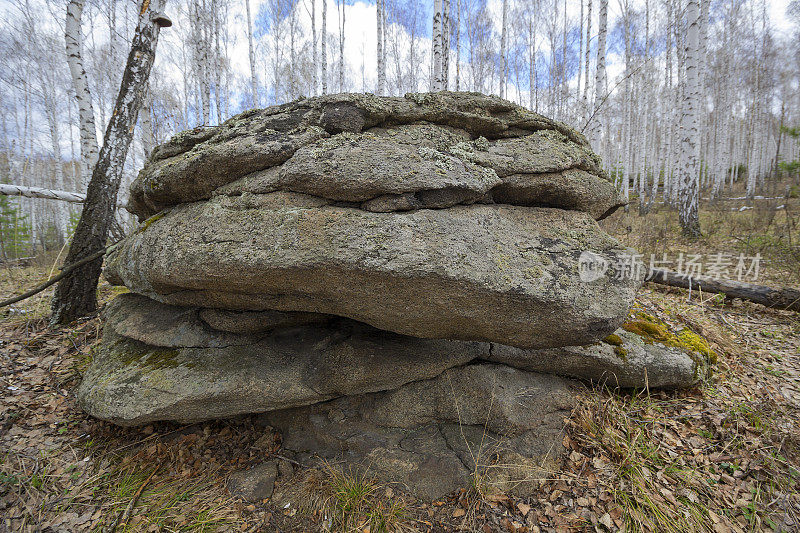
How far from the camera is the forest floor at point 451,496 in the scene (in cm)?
284

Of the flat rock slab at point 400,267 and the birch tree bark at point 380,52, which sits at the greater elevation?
the birch tree bark at point 380,52

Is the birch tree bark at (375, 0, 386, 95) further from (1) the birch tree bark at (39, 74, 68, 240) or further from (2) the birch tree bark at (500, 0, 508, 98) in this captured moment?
(1) the birch tree bark at (39, 74, 68, 240)

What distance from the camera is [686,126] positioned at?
10.2 metres

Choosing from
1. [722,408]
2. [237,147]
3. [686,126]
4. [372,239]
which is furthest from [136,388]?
[686,126]

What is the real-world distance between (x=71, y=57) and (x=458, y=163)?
9090mm

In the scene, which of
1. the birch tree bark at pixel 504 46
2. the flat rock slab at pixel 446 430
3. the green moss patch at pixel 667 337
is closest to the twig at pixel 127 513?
the flat rock slab at pixel 446 430

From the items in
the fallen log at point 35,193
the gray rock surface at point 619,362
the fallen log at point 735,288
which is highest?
the fallen log at point 35,193

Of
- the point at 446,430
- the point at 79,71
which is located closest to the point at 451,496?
the point at 446,430

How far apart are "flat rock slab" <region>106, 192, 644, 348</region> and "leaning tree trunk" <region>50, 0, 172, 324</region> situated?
2756mm

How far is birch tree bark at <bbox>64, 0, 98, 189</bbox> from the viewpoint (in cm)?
666

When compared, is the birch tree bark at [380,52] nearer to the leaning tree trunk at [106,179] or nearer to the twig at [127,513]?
the leaning tree trunk at [106,179]

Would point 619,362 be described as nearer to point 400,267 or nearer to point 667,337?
point 667,337

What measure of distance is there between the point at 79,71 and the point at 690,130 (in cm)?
1591

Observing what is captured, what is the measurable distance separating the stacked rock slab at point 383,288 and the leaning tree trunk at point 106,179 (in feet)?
6.14
